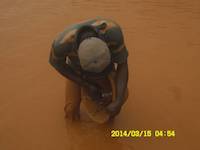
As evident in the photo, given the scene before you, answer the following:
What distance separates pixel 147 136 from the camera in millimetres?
2775

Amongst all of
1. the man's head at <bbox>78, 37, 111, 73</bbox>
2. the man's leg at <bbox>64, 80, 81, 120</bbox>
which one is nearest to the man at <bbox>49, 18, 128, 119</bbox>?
the man's head at <bbox>78, 37, 111, 73</bbox>

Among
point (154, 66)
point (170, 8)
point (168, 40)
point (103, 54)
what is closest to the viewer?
point (103, 54)

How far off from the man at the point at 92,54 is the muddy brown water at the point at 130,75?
0.25 meters

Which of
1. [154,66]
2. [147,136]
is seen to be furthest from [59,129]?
[154,66]

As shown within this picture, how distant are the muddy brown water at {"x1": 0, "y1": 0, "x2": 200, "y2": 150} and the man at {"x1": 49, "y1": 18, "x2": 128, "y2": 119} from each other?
247 mm

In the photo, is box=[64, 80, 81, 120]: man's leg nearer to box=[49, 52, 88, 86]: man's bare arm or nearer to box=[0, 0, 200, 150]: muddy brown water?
box=[0, 0, 200, 150]: muddy brown water

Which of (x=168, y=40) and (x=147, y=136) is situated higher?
(x=168, y=40)

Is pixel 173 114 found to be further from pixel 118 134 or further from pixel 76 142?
pixel 76 142

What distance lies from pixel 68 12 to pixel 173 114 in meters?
2.05

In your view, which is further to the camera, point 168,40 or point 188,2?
point 188,2

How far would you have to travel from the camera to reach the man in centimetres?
221
